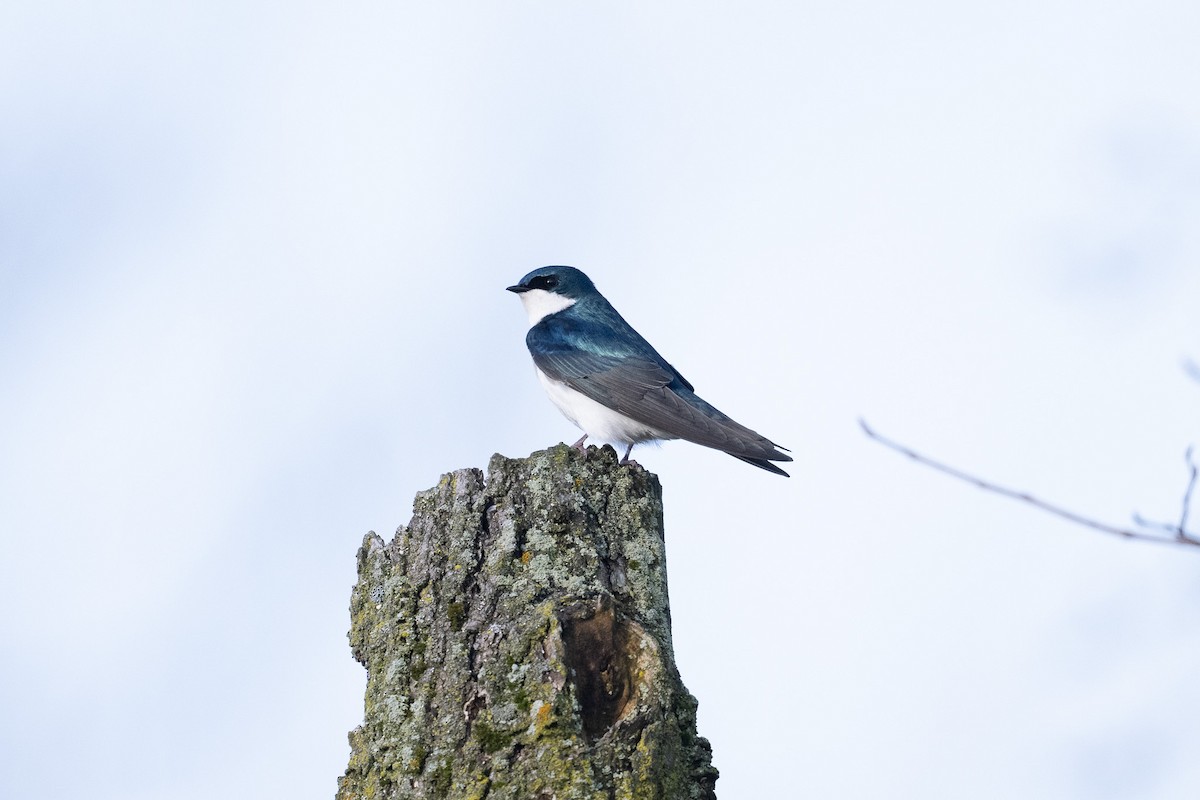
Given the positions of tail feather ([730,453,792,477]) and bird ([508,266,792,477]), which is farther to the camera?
bird ([508,266,792,477])

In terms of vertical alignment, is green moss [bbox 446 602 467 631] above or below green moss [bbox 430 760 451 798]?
above

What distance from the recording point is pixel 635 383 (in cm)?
760

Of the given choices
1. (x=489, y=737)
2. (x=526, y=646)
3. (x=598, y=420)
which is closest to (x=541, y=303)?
(x=598, y=420)

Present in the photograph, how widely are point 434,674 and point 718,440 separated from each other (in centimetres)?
323

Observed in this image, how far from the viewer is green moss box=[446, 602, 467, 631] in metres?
4.05

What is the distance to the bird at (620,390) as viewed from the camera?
7.02m

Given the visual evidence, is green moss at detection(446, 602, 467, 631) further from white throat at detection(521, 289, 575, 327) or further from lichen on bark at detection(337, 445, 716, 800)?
white throat at detection(521, 289, 575, 327)

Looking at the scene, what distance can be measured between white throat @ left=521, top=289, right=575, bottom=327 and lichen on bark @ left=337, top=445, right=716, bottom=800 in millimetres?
4649

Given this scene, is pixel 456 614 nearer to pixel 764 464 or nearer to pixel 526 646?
pixel 526 646

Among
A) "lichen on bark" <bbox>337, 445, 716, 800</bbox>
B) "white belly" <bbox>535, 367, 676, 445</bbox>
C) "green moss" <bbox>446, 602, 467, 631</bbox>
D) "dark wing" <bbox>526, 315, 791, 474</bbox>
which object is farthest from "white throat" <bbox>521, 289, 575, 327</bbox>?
"green moss" <bbox>446, 602, 467, 631</bbox>

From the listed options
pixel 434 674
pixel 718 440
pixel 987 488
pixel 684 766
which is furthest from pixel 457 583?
pixel 718 440

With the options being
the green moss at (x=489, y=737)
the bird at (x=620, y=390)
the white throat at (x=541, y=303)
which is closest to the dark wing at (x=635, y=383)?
the bird at (x=620, y=390)

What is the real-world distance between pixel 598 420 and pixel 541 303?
1815 mm

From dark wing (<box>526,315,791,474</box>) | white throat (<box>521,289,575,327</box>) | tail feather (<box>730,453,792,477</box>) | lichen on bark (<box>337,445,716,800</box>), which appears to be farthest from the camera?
white throat (<box>521,289,575,327</box>)
